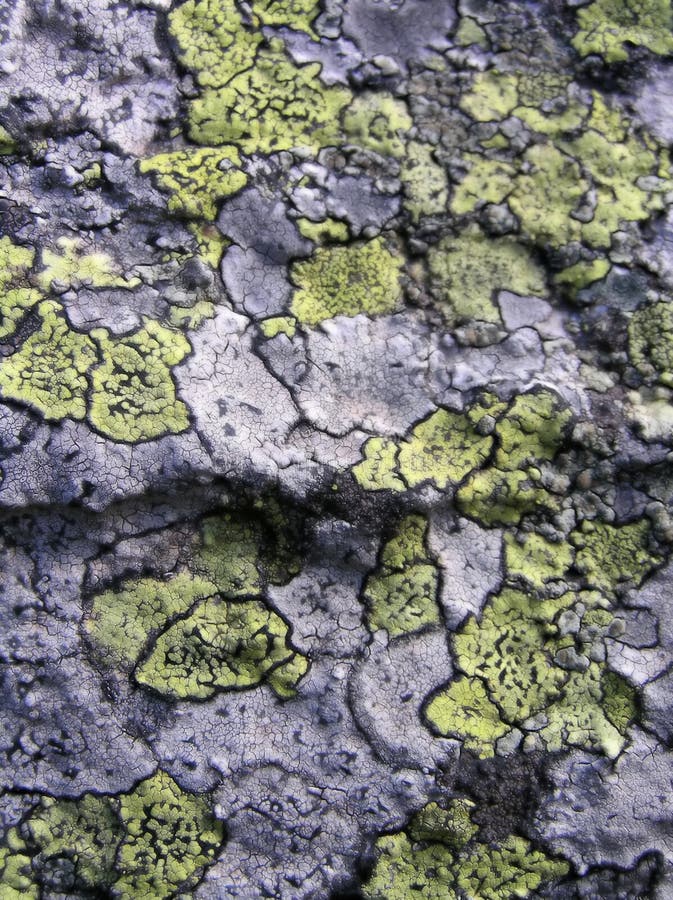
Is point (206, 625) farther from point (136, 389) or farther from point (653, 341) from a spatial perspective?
point (653, 341)

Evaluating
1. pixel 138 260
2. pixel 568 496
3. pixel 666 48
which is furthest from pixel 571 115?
pixel 138 260

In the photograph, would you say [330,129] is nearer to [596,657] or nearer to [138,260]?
[138,260]

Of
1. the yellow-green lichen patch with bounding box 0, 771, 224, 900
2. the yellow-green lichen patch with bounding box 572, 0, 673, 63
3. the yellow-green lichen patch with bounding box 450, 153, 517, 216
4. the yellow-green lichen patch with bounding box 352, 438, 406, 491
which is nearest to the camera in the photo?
the yellow-green lichen patch with bounding box 0, 771, 224, 900

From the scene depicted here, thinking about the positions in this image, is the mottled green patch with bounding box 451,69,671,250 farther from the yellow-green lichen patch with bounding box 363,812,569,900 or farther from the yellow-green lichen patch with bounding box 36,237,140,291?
the yellow-green lichen patch with bounding box 363,812,569,900

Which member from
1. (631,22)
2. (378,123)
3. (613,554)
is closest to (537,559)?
(613,554)

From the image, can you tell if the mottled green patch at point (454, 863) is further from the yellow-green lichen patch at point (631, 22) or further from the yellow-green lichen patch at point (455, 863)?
the yellow-green lichen patch at point (631, 22)

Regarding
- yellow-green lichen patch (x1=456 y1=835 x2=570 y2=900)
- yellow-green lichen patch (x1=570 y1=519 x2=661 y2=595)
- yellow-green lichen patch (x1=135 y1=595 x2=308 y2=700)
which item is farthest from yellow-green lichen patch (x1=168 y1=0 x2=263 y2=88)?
yellow-green lichen patch (x1=456 y1=835 x2=570 y2=900)
